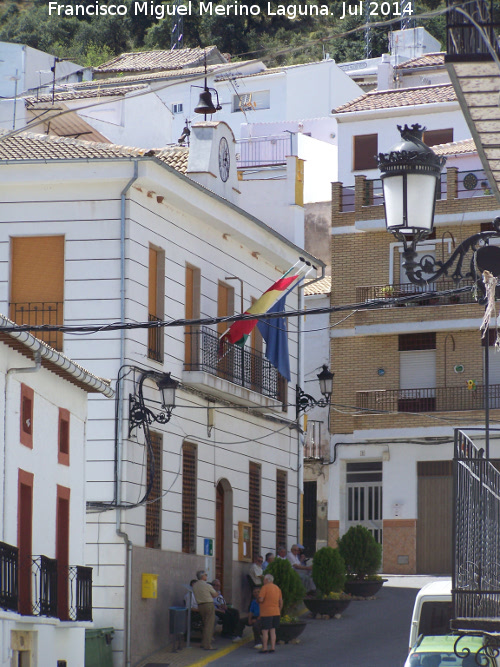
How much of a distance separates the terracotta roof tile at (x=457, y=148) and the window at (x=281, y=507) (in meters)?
14.6

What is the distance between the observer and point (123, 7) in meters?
84.2

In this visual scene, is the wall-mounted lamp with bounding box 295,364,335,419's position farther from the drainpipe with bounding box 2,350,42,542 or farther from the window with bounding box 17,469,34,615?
the drainpipe with bounding box 2,350,42,542

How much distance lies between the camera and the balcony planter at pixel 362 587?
30.7 m

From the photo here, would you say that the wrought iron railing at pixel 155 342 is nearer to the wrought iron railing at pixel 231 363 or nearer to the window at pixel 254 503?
the wrought iron railing at pixel 231 363

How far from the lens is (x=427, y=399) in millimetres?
41250

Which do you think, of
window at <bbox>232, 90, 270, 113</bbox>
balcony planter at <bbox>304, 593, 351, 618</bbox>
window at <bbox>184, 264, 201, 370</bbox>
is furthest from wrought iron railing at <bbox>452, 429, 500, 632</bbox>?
window at <bbox>232, 90, 270, 113</bbox>

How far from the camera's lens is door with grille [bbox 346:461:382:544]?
4106 cm

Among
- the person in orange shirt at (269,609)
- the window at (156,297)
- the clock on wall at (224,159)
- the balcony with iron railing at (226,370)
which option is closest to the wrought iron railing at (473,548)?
the person in orange shirt at (269,609)

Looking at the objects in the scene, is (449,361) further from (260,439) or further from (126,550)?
(126,550)

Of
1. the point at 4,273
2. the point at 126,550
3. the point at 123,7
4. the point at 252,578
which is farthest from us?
the point at 123,7

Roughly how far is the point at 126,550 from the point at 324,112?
41.2 m

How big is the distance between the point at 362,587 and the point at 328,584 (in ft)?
8.85

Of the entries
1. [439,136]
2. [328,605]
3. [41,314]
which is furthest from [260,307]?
[439,136]

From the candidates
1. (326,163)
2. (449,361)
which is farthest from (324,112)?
(449,361)
